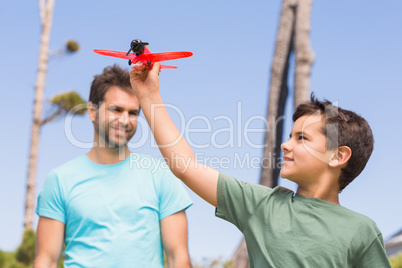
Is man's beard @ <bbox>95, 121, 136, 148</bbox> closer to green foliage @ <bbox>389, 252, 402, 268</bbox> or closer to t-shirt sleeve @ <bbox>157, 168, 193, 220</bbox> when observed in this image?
t-shirt sleeve @ <bbox>157, 168, 193, 220</bbox>

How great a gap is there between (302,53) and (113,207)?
14.4 ft

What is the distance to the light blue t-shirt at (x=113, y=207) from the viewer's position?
3027 mm

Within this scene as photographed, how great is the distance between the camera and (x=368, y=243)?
7.03ft

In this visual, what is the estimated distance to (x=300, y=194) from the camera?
88.0 inches

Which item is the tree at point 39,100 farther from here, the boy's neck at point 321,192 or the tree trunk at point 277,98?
the boy's neck at point 321,192

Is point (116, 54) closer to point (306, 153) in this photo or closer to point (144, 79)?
point (144, 79)

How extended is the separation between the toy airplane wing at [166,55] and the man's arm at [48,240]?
5.55ft

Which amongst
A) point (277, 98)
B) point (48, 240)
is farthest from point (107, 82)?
point (277, 98)

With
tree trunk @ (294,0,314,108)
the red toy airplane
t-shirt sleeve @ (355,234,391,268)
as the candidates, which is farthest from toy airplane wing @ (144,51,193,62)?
tree trunk @ (294,0,314,108)

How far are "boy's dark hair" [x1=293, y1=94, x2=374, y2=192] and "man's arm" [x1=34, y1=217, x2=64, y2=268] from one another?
1.73 meters

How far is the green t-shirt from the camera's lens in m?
2.04

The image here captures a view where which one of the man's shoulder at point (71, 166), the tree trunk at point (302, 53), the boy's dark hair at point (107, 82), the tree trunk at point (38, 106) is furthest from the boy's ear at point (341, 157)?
the tree trunk at point (38, 106)

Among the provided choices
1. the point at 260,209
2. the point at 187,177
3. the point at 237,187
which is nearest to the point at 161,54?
the point at 187,177

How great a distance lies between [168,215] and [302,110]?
3.94 feet
